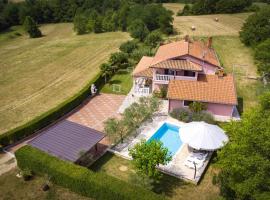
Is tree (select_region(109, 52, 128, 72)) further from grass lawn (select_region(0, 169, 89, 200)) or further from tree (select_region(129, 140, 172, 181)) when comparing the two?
grass lawn (select_region(0, 169, 89, 200))

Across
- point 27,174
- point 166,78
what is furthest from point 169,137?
point 27,174

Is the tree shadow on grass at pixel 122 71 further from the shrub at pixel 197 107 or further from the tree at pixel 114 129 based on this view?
the tree at pixel 114 129

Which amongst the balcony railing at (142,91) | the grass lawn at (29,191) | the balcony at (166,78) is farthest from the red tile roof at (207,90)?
the grass lawn at (29,191)

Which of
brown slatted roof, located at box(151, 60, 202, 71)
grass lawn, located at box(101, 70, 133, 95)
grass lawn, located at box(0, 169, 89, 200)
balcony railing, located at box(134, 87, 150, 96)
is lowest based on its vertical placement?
grass lawn, located at box(0, 169, 89, 200)

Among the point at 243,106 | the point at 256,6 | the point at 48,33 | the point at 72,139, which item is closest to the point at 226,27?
the point at 256,6

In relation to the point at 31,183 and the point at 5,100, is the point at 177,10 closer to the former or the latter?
the point at 5,100

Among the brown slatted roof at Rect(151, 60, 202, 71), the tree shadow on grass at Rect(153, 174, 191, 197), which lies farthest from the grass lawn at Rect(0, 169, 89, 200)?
the brown slatted roof at Rect(151, 60, 202, 71)

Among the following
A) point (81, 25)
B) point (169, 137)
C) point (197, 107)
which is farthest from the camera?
point (81, 25)

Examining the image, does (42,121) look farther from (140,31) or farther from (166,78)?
(140,31)
